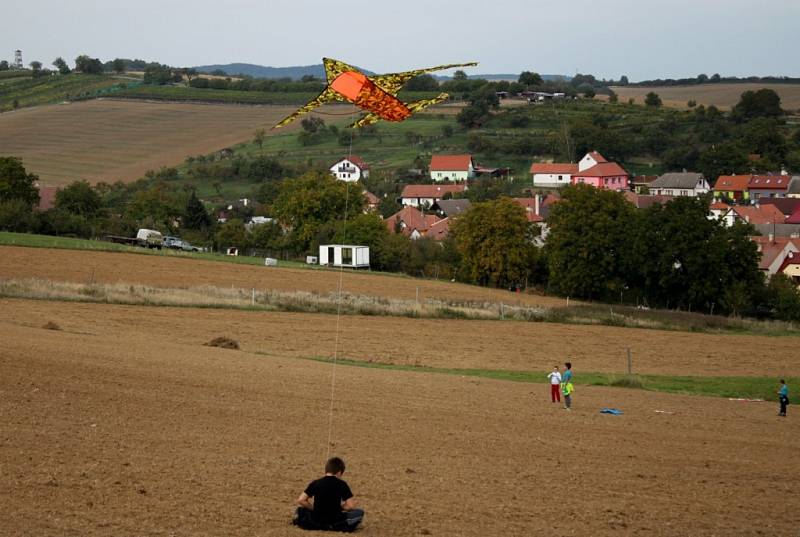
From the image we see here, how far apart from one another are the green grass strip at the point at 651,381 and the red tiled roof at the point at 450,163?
349 ft

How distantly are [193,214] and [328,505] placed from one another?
99.5 metres

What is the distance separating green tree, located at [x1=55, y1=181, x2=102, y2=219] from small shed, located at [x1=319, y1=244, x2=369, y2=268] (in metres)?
30.7

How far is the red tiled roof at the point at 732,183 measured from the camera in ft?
476

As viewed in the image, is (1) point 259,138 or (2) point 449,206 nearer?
(2) point 449,206

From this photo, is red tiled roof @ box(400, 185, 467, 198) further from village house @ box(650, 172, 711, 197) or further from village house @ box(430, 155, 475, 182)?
village house @ box(650, 172, 711, 197)

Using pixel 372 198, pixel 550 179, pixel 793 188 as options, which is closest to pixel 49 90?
pixel 372 198

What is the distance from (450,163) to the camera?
146 meters

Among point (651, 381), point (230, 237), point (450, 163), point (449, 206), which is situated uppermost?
point (450, 163)

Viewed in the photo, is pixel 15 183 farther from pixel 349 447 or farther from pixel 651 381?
pixel 349 447

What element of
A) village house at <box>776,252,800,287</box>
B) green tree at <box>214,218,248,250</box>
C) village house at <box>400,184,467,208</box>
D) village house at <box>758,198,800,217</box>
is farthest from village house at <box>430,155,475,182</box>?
village house at <box>776,252,800,287</box>

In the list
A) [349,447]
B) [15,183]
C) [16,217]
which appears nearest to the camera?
[349,447]

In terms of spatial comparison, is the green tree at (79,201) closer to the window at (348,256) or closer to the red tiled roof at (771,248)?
the window at (348,256)

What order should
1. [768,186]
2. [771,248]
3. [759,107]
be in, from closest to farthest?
[771,248] → [768,186] → [759,107]

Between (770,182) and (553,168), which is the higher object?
(553,168)
